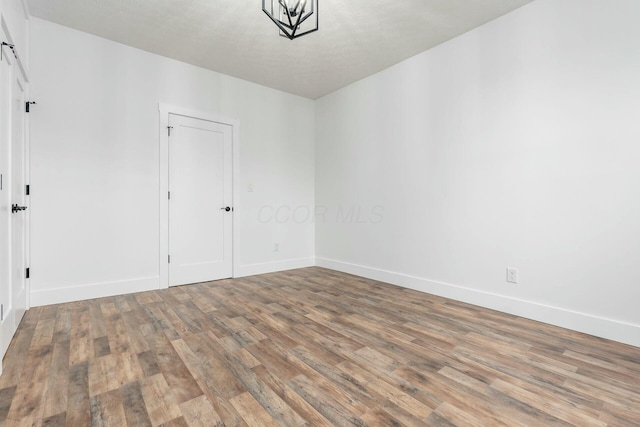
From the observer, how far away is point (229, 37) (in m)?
3.14

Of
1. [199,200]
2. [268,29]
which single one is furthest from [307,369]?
[268,29]

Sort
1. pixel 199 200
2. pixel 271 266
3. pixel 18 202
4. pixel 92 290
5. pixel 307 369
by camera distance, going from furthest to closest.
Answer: pixel 271 266 < pixel 199 200 < pixel 92 290 < pixel 18 202 < pixel 307 369

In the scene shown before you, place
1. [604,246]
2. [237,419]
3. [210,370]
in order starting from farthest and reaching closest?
[604,246]
[210,370]
[237,419]

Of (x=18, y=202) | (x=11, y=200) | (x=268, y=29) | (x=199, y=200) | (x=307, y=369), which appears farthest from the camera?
(x=199, y=200)

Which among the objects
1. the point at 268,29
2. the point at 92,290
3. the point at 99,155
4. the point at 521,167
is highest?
the point at 268,29

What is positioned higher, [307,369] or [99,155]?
[99,155]

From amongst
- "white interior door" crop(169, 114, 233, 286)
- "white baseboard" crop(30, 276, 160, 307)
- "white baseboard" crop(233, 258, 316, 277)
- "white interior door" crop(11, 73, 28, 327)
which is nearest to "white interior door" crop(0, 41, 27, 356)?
"white interior door" crop(11, 73, 28, 327)

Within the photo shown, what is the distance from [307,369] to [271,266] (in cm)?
282

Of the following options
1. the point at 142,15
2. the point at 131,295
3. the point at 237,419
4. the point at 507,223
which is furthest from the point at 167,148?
the point at 507,223

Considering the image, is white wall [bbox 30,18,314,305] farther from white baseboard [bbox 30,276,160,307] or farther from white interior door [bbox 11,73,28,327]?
white interior door [bbox 11,73,28,327]

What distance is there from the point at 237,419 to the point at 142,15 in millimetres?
3366

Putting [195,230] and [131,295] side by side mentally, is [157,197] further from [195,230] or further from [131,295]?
[131,295]

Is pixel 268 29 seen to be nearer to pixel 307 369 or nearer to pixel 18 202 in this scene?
pixel 18 202

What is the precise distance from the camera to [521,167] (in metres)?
2.69
